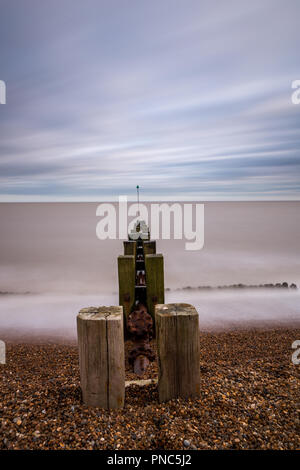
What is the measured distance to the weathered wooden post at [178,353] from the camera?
7.68 feet

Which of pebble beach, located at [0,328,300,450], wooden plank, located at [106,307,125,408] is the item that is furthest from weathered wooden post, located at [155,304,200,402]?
wooden plank, located at [106,307,125,408]

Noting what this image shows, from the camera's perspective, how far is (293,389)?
264 centimetres

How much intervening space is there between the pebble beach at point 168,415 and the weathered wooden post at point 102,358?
4.1 inches

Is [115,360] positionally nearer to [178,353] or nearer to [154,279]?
[178,353]

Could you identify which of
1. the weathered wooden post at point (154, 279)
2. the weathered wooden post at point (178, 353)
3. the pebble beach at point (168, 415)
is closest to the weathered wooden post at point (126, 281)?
the weathered wooden post at point (154, 279)

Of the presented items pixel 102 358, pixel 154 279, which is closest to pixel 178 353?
pixel 102 358

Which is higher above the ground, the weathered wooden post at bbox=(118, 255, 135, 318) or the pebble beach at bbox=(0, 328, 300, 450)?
the weathered wooden post at bbox=(118, 255, 135, 318)

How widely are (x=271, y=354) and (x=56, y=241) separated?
56.6ft

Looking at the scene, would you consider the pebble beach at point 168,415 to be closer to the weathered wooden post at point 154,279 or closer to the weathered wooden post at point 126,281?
the weathered wooden post at point 154,279

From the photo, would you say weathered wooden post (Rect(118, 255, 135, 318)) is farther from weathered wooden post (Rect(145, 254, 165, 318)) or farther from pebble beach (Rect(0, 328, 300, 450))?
pebble beach (Rect(0, 328, 300, 450))

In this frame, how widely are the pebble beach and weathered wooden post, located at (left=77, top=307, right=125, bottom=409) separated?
11 centimetres

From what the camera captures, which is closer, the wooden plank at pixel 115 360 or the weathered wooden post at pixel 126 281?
the wooden plank at pixel 115 360

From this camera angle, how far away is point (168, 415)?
2266 millimetres

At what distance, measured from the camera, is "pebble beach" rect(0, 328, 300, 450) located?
2.04m
